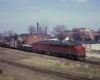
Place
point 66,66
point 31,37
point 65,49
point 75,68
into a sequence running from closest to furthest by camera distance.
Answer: point 75,68 < point 66,66 < point 65,49 < point 31,37

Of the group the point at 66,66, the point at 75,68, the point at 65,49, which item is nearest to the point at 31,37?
the point at 65,49

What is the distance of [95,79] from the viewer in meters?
18.8

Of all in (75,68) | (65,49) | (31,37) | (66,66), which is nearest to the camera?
(75,68)

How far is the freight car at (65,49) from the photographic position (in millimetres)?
34062

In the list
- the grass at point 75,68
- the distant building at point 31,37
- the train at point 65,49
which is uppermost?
the distant building at point 31,37

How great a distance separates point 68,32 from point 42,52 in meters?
97.3

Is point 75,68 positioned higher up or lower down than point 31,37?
lower down

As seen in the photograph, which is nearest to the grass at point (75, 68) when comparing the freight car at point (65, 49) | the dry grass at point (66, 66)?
the dry grass at point (66, 66)

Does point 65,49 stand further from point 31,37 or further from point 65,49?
point 31,37

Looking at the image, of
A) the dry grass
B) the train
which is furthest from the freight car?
the dry grass

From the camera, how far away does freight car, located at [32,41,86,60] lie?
34.1 metres

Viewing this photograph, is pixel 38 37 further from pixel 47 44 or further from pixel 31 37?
pixel 47 44

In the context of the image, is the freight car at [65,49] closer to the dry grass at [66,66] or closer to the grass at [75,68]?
the dry grass at [66,66]

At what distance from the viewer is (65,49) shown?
3584 centimetres
